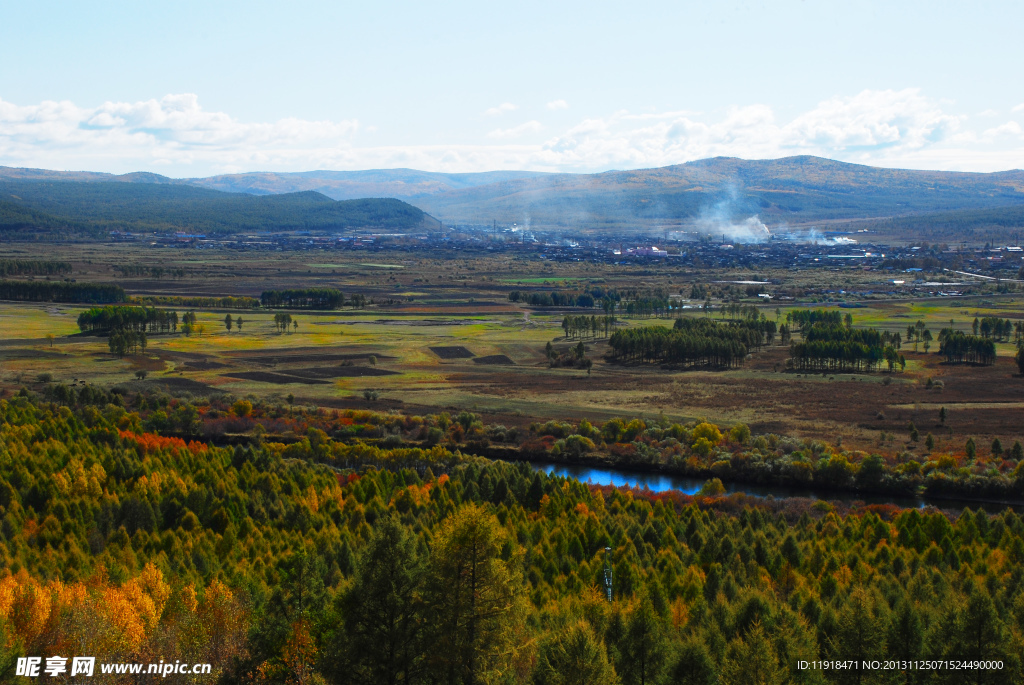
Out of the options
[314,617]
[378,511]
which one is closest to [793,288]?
[378,511]

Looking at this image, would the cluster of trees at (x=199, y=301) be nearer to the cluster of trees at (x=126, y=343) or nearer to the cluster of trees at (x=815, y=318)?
the cluster of trees at (x=126, y=343)

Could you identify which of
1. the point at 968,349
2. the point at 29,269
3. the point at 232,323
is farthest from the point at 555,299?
the point at 29,269

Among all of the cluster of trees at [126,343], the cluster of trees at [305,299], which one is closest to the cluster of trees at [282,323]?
the cluster of trees at [126,343]

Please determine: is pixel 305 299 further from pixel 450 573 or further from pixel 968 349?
pixel 450 573

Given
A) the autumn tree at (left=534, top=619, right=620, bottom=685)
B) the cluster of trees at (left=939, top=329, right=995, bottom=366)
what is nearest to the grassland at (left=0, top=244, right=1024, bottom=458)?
the cluster of trees at (left=939, top=329, right=995, bottom=366)

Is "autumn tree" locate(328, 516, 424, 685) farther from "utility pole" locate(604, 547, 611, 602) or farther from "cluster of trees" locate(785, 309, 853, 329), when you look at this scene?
"cluster of trees" locate(785, 309, 853, 329)
